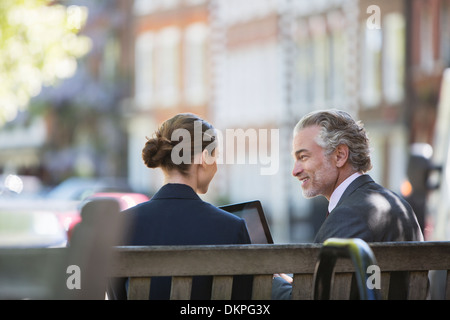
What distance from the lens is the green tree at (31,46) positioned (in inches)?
832

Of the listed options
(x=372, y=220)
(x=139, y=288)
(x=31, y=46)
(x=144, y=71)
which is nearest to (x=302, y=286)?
(x=139, y=288)

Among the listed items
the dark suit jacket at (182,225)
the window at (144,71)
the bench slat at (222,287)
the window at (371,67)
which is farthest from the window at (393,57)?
the bench slat at (222,287)

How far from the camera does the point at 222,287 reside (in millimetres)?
3205

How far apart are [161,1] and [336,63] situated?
375 inches

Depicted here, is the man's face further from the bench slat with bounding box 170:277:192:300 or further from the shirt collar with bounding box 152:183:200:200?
the bench slat with bounding box 170:277:192:300

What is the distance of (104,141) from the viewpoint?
37750 millimetres

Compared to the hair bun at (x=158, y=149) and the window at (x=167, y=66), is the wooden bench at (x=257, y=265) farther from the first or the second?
the window at (x=167, y=66)

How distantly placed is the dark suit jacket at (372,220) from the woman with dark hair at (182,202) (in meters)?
0.37

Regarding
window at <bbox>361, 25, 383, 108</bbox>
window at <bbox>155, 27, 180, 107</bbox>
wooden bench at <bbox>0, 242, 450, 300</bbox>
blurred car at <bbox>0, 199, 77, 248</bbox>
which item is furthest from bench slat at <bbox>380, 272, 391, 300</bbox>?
window at <bbox>155, 27, 180, 107</bbox>

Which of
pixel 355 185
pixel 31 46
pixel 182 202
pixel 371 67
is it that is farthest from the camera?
pixel 371 67

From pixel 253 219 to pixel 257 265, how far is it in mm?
1014

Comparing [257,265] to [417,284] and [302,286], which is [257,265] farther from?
[417,284]

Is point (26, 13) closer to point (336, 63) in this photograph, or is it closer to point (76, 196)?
point (76, 196)

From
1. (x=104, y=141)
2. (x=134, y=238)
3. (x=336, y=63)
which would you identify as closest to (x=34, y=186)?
(x=104, y=141)
